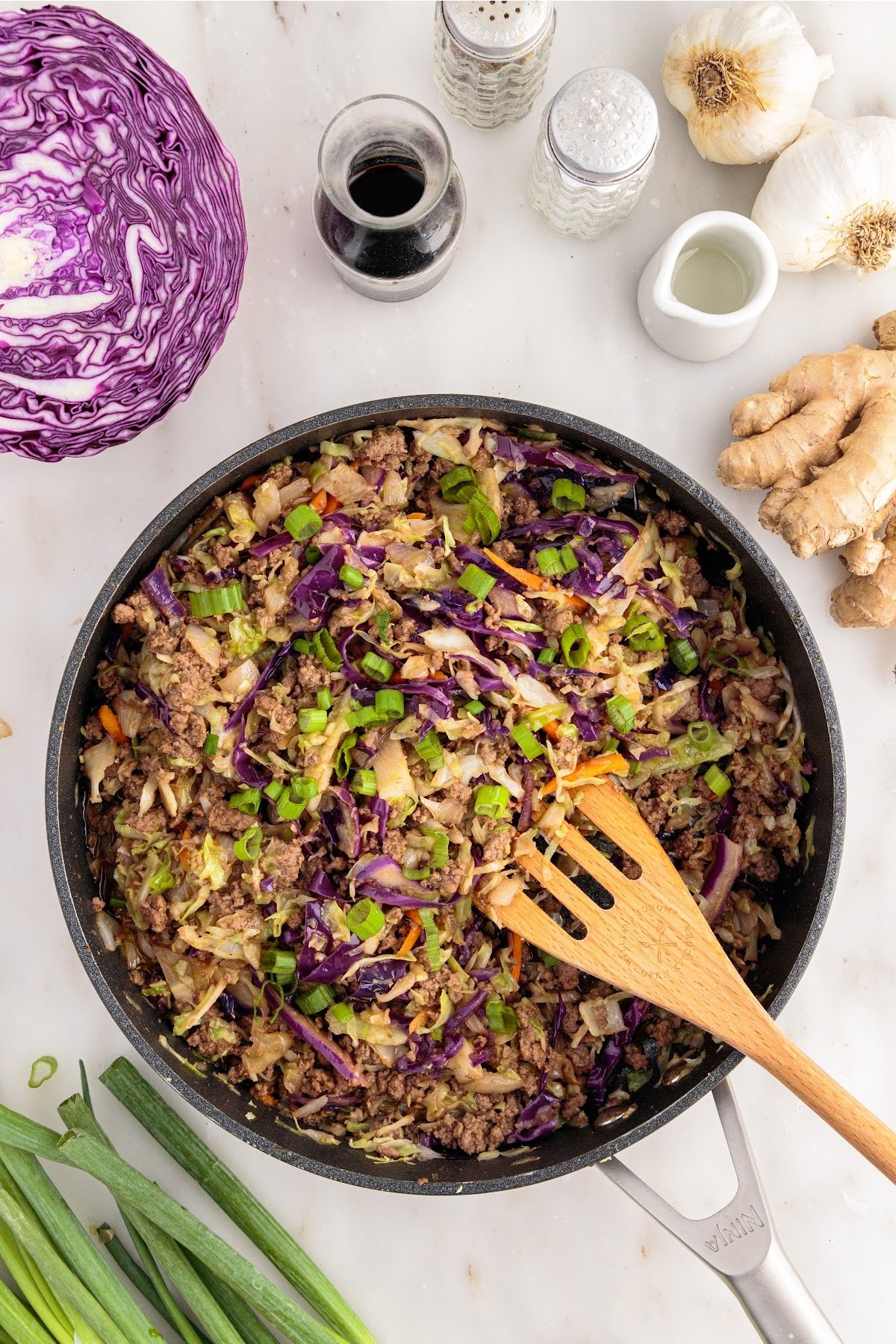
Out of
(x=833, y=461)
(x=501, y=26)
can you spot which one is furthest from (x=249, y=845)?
(x=501, y=26)

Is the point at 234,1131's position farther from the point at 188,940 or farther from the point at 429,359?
the point at 429,359

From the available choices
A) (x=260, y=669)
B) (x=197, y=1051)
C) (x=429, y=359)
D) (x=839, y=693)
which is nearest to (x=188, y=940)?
(x=197, y=1051)

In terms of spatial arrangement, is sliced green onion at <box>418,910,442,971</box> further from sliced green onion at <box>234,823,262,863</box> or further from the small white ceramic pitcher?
the small white ceramic pitcher

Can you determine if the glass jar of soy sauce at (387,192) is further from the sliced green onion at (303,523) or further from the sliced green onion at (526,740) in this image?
the sliced green onion at (526,740)

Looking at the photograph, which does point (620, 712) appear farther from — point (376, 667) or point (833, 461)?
point (833, 461)

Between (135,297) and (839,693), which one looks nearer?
(135,297)

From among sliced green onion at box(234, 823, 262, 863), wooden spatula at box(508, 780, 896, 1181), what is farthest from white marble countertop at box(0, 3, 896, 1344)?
sliced green onion at box(234, 823, 262, 863)

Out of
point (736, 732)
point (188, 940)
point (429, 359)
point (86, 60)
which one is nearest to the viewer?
point (86, 60)
